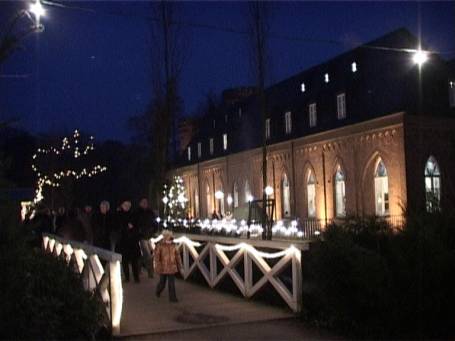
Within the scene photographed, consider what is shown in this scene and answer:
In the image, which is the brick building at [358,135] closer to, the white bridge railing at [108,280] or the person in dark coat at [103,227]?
the person in dark coat at [103,227]

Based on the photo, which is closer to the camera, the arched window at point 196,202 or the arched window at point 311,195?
the arched window at point 311,195

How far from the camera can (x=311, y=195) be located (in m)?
34.9

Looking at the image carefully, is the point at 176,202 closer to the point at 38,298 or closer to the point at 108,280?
the point at 108,280

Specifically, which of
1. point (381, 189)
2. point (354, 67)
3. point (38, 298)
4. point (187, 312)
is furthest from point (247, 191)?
point (38, 298)

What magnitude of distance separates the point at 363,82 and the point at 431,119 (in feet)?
15.5

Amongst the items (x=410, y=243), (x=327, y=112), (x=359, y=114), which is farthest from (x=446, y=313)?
(x=327, y=112)

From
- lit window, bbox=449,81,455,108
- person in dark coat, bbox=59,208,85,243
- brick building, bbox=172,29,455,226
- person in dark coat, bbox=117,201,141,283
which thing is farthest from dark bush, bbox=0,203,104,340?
lit window, bbox=449,81,455,108

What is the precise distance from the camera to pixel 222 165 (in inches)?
1860

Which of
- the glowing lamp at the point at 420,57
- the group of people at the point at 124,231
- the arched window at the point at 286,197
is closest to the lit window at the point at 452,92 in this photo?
the glowing lamp at the point at 420,57

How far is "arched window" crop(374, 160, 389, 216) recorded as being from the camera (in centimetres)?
2888

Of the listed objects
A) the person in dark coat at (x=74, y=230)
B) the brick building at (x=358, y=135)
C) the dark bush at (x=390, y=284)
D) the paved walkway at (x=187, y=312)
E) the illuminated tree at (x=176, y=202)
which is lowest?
the paved walkway at (x=187, y=312)

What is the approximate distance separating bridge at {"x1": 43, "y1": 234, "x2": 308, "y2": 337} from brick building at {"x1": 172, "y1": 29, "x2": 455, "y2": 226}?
11550 millimetres

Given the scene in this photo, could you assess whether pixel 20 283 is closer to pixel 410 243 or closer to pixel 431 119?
pixel 410 243

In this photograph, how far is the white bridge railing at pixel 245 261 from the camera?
10484mm
